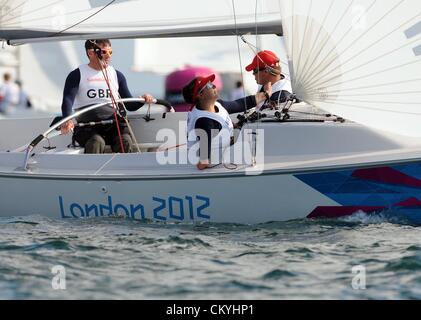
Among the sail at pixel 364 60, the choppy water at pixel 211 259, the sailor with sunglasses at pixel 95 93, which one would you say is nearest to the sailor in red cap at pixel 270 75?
the sail at pixel 364 60

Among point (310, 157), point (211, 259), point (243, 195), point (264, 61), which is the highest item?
point (264, 61)

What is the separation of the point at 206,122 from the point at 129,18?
47.8 inches

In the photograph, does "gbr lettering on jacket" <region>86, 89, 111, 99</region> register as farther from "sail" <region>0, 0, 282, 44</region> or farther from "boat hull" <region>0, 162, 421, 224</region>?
"boat hull" <region>0, 162, 421, 224</region>

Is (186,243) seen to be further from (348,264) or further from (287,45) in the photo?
(287,45)

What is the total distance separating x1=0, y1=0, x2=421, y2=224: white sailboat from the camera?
6430 millimetres

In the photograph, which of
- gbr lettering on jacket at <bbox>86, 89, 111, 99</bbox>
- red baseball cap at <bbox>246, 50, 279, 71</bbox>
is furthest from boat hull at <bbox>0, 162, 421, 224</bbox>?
red baseball cap at <bbox>246, 50, 279, 71</bbox>

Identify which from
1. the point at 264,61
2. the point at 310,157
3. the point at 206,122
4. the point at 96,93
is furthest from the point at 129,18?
the point at 310,157

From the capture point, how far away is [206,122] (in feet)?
22.2

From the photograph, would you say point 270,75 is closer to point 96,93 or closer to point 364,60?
point 364,60

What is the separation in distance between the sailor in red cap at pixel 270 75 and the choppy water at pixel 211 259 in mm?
1361

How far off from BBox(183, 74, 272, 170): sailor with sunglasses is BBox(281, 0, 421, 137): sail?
60 cm

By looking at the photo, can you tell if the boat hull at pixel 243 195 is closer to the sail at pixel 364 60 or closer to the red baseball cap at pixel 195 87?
the sail at pixel 364 60

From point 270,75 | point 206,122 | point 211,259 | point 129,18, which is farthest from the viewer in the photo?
point 270,75
